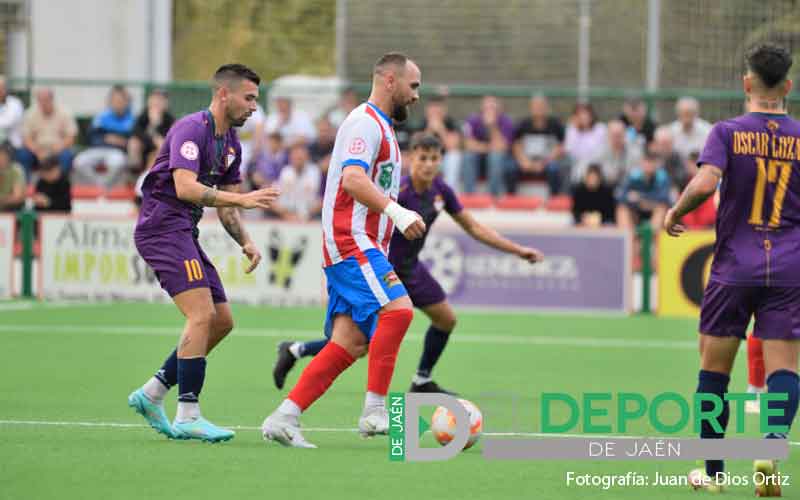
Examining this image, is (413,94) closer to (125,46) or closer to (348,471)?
(348,471)

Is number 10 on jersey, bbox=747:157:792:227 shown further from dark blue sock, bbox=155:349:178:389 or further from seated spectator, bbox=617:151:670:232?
seated spectator, bbox=617:151:670:232

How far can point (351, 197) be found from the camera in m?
8.41

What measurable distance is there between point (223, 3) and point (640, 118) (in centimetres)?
1202

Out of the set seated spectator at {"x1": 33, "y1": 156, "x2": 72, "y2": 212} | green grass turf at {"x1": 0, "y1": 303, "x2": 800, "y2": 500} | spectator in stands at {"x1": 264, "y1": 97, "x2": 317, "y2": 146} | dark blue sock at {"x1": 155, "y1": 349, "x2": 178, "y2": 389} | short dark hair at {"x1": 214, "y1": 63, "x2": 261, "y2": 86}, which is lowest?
green grass turf at {"x1": 0, "y1": 303, "x2": 800, "y2": 500}

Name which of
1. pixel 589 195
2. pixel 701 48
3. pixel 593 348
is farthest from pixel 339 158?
pixel 701 48

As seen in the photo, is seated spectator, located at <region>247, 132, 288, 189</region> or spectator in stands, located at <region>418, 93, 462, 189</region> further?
spectator in stands, located at <region>418, 93, 462, 189</region>

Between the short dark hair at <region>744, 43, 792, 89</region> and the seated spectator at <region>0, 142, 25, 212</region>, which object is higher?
the short dark hair at <region>744, 43, 792, 89</region>

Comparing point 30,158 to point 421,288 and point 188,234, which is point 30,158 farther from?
point 188,234

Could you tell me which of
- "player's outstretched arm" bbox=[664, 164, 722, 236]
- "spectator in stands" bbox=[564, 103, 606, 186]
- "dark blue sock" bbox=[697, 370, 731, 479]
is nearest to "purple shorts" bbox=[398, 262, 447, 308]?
Result: "dark blue sock" bbox=[697, 370, 731, 479]

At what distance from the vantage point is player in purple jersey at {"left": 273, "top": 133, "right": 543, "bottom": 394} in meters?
11.0

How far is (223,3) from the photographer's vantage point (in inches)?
1203

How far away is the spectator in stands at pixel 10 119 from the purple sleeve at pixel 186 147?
46.0 feet

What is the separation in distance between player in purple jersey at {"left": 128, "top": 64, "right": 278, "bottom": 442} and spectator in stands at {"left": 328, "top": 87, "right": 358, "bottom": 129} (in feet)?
42.7

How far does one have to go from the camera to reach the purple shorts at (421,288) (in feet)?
36.8
